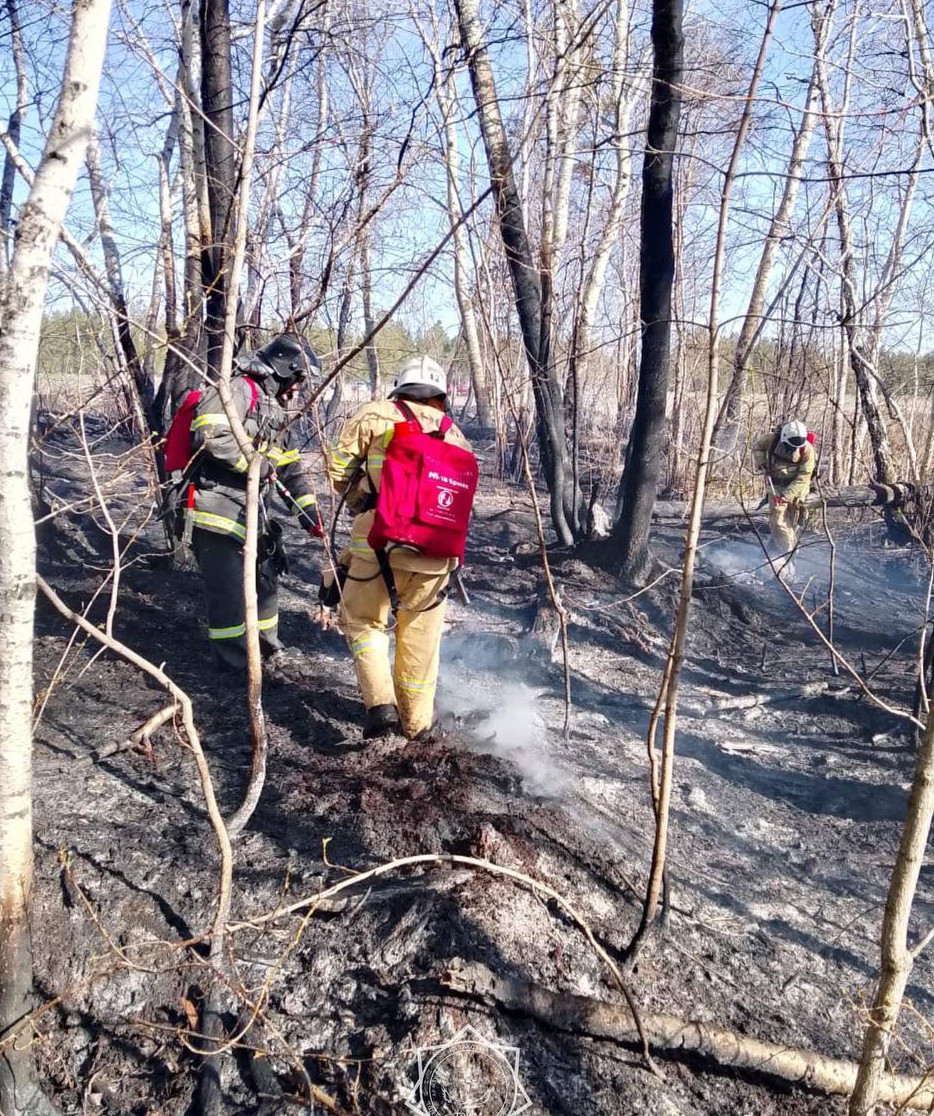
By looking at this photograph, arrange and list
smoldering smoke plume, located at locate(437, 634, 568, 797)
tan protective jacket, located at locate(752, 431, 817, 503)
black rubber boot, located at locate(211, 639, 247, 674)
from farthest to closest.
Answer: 1. tan protective jacket, located at locate(752, 431, 817, 503)
2. black rubber boot, located at locate(211, 639, 247, 674)
3. smoldering smoke plume, located at locate(437, 634, 568, 797)

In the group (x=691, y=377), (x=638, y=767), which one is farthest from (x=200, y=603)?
(x=691, y=377)

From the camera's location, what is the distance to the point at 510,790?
149 inches

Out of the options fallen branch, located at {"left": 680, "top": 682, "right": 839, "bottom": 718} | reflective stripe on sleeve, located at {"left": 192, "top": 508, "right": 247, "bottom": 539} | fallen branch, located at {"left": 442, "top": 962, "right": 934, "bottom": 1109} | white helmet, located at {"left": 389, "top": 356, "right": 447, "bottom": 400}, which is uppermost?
white helmet, located at {"left": 389, "top": 356, "right": 447, "bottom": 400}

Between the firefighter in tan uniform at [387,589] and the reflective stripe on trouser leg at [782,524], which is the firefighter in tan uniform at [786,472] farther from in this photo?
the firefighter in tan uniform at [387,589]

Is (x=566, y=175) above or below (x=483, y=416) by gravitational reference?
above

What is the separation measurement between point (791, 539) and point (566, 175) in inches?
199

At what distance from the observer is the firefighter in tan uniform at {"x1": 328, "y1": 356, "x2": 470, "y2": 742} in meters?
4.03

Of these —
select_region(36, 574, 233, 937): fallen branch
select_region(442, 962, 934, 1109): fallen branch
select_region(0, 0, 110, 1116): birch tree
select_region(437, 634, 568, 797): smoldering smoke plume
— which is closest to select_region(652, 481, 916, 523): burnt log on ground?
select_region(437, 634, 568, 797): smoldering smoke plume

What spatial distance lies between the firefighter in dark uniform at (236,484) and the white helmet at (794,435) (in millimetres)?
6017

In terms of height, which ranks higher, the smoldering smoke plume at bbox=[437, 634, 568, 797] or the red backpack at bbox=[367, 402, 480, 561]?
the red backpack at bbox=[367, 402, 480, 561]

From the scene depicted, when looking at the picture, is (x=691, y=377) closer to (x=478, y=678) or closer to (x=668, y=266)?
(x=668, y=266)

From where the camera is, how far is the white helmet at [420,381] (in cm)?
414

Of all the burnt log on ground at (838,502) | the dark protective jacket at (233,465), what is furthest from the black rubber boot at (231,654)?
the burnt log on ground at (838,502)

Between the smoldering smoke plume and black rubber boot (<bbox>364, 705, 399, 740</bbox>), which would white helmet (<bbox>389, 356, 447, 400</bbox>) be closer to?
black rubber boot (<bbox>364, 705, 399, 740</bbox>)
